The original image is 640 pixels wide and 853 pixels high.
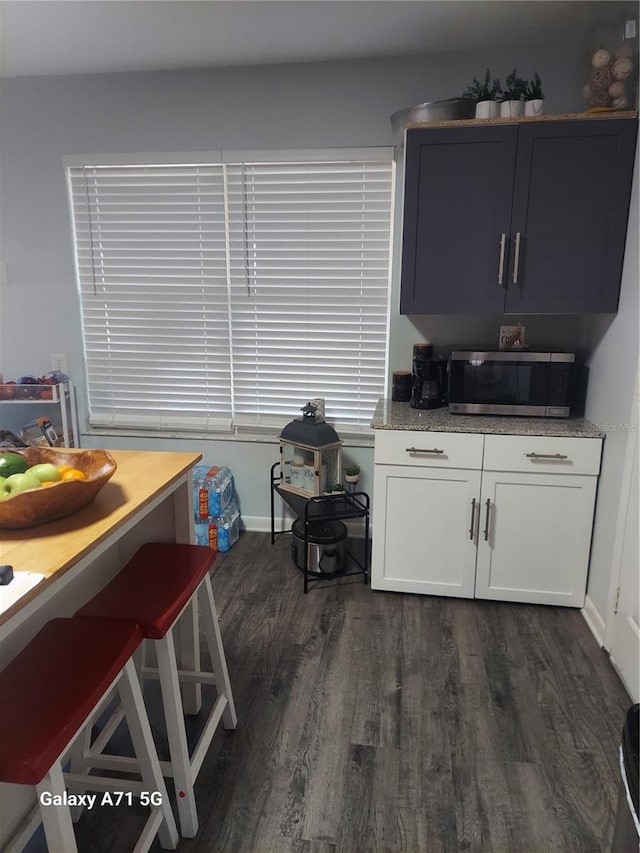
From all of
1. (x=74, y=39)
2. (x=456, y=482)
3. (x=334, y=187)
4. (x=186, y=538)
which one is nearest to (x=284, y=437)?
(x=456, y=482)

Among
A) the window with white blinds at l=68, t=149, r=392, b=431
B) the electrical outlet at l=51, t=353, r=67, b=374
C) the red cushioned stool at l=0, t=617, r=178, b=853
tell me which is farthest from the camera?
the electrical outlet at l=51, t=353, r=67, b=374

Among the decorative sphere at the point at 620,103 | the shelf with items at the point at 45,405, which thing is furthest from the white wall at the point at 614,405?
the shelf with items at the point at 45,405

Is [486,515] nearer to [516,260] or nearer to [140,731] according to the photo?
[516,260]

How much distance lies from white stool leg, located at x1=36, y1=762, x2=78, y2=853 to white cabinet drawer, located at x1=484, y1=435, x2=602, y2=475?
1952 mm

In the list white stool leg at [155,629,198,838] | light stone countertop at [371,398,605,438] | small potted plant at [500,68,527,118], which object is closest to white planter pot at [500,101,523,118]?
small potted plant at [500,68,527,118]

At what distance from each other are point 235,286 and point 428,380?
123 centimetres

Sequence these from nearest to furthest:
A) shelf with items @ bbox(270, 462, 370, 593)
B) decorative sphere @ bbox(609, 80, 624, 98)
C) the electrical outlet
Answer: decorative sphere @ bbox(609, 80, 624, 98) < shelf with items @ bbox(270, 462, 370, 593) < the electrical outlet

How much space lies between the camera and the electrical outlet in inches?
135

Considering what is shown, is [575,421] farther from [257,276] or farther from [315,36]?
[315,36]

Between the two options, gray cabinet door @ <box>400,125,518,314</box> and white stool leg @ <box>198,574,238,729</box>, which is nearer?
white stool leg @ <box>198,574,238,729</box>

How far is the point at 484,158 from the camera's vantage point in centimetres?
240

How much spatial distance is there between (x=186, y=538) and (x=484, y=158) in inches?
78.3

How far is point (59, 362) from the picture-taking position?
11.2ft

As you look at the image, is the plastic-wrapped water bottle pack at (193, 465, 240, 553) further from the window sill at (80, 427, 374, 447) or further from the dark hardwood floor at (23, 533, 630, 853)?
the dark hardwood floor at (23, 533, 630, 853)
